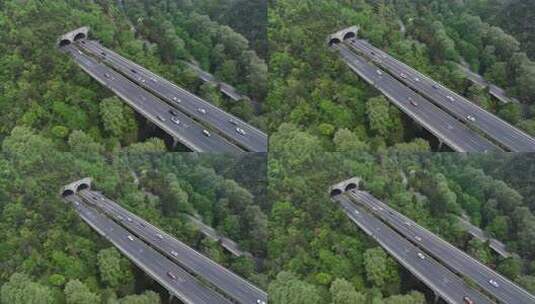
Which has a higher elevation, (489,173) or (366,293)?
(489,173)

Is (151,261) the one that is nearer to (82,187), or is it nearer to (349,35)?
(82,187)

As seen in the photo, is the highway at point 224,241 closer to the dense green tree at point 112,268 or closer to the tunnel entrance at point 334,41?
the dense green tree at point 112,268

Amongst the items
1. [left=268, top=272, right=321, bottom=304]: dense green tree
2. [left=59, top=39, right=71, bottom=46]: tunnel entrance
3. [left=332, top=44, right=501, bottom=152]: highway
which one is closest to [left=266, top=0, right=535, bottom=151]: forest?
[left=332, top=44, right=501, bottom=152]: highway

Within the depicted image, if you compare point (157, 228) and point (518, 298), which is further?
point (157, 228)

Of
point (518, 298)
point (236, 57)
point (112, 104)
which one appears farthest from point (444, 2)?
point (112, 104)

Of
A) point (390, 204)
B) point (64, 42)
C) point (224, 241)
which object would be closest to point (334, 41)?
point (390, 204)

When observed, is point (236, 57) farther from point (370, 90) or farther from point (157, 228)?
point (157, 228)

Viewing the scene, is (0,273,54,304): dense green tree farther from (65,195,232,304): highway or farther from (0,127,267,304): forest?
(65,195,232,304): highway
